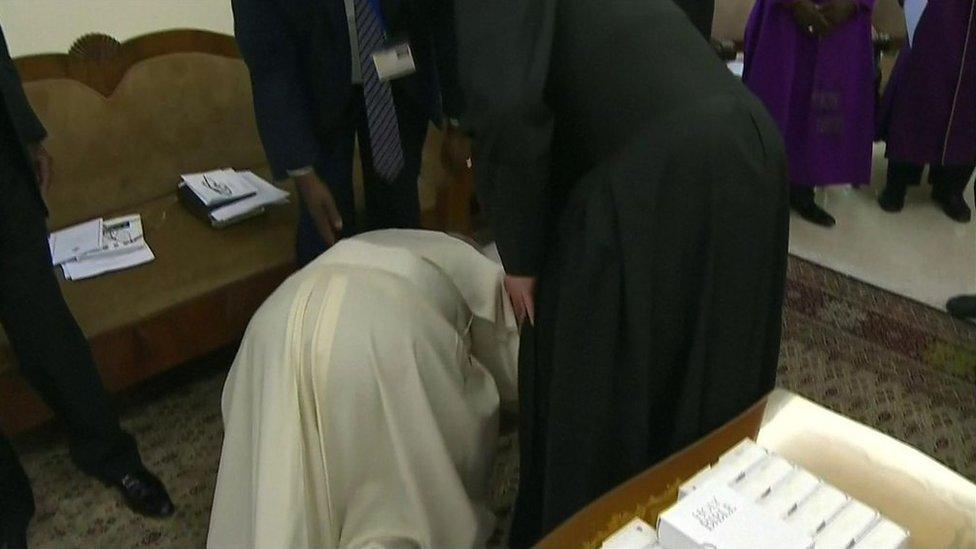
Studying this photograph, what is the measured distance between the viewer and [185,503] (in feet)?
5.66

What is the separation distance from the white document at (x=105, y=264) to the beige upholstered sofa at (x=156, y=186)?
0.07 ft

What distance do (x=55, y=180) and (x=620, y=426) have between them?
1.59 meters

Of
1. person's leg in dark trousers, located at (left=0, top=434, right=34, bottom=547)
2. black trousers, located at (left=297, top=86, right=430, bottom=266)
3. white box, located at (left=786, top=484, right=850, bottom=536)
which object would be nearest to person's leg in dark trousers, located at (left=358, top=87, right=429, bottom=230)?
black trousers, located at (left=297, top=86, right=430, bottom=266)

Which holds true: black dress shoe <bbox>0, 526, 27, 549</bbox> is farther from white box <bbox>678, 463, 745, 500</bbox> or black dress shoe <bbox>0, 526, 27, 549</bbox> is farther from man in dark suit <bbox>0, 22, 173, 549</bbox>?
white box <bbox>678, 463, 745, 500</bbox>

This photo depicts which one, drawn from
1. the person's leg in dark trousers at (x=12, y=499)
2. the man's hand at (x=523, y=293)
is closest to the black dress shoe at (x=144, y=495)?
the person's leg in dark trousers at (x=12, y=499)

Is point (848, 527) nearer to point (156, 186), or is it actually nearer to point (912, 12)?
point (156, 186)

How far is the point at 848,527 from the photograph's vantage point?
879mm

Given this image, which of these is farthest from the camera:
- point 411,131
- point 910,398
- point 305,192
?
point 910,398

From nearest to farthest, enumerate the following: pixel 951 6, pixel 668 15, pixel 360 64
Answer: pixel 668 15, pixel 360 64, pixel 951 6

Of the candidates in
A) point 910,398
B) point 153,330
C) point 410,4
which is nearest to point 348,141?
point 410,4

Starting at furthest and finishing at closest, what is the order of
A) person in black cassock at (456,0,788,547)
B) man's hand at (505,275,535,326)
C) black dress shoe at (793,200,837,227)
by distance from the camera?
black dress shoe at (793,200,837,227) → man's hand at (505,275,535,326) → person in black cassock at (456,0,788,547)

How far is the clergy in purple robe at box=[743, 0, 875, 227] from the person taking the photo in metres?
2.55

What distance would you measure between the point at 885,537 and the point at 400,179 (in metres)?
1.26

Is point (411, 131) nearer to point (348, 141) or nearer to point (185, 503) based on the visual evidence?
point (348, 141)
